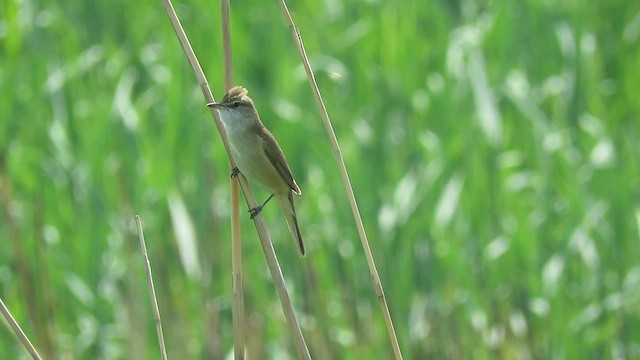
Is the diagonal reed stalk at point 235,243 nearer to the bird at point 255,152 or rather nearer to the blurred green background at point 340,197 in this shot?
the bird at point 255,152

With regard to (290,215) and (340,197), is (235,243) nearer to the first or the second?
(290,215)

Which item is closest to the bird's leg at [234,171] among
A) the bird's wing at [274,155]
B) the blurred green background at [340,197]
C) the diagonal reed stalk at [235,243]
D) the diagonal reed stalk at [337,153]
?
the diagonal reed stalk at [235,243]

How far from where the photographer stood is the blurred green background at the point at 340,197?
17.0 ft

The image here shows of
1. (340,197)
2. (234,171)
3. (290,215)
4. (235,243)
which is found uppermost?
(340,197)

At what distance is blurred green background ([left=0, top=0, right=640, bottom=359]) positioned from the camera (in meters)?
5.17

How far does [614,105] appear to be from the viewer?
6293 millimetres

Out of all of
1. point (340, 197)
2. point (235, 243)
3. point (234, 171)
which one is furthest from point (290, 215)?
point (340, 197)

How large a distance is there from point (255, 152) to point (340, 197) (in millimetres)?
1452

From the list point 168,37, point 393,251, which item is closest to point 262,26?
point 168,37

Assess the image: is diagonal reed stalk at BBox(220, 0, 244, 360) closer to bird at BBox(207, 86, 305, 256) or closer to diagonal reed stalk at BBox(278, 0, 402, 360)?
diagonal reed stalk at BBox(278, 0, 402, 360)

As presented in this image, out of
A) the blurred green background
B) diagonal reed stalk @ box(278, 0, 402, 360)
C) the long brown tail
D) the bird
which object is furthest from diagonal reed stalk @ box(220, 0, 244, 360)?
the blurred green background

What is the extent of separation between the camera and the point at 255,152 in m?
4.07

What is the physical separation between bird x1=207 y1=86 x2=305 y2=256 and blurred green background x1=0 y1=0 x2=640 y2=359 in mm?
867

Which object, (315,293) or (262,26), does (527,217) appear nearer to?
(315,293)
